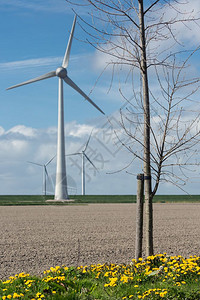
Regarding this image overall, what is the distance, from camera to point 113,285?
664 cm

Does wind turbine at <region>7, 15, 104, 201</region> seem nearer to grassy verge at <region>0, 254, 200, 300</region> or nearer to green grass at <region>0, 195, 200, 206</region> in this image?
green grass at <region>0, 195, 200, 206</region>

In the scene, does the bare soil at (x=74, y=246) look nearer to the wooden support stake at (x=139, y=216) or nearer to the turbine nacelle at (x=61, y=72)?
the wooden support stake at (x=139, y=216)

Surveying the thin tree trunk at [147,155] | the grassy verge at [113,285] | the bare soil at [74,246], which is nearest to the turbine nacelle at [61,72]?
the bare soil at [74,246]

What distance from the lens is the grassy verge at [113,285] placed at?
6473 millimetres

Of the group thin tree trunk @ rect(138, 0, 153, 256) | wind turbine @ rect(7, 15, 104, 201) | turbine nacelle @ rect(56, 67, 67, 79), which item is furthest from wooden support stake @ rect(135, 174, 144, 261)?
turbine nacelle @ rect(56, 67, 67, 79)

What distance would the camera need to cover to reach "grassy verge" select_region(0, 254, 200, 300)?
21.2ft

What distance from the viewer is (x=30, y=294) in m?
6.81

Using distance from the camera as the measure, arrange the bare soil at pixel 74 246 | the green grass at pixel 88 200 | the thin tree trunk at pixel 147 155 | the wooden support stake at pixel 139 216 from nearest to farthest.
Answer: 1. the thin tree trunk at pixel 147 155
2. the wooden support stake at pixel 139 216
3. the bare soil at pixel 74 246
4. the green grass at pixel 88 200

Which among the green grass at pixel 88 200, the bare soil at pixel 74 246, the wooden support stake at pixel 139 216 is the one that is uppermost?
the wooden support stake at pixel 139 216

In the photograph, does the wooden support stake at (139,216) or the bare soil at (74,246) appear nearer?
the wooden support stake at (139,216)

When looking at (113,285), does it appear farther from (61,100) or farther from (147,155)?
(61,100)

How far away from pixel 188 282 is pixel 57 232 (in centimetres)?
1189

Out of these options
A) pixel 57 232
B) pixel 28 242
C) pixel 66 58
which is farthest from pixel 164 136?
pixel 66 58

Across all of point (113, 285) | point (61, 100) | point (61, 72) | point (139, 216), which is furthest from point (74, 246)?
point (61, 72)
